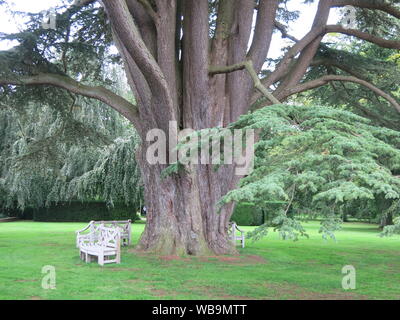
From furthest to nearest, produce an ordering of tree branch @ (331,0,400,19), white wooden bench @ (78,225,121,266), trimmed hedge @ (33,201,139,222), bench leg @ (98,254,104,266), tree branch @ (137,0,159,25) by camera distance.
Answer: trimmed hedge @ (33,201,139,222), tree branch @ (331,0,400,19), tree branch @ (137,0,159,25), white wooden bench @ (78,225,121,266), bench leg @ (98,254,104,266)

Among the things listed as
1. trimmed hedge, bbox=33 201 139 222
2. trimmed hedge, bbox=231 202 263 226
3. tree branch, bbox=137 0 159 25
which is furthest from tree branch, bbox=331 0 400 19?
trimmed hedge, bbox=33 201 139 222

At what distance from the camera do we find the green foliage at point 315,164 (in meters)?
4.69

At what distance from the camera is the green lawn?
21.5ft

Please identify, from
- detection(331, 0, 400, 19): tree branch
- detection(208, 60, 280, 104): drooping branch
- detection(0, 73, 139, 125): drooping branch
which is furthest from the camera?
detection(0, 73, 139, 125): drooping branch

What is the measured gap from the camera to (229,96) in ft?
35.6

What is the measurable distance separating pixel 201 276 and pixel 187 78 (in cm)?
448

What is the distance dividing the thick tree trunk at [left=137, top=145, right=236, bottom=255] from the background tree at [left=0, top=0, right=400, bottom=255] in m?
0.02

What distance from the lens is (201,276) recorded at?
7922 millimetres

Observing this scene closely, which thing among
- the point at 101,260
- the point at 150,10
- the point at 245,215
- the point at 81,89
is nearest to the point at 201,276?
the point at 101,260

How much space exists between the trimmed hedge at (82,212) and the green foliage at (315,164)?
20.5 metres

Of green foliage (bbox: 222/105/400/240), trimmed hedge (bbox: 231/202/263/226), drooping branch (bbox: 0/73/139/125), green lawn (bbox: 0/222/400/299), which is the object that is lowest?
green lawn (bbox: 0/222/400/299)

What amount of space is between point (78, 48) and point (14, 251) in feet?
16.5

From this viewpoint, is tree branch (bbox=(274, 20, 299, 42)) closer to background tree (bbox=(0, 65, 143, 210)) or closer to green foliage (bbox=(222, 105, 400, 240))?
green foliage (bbox=(222, 105, 400, 240))
